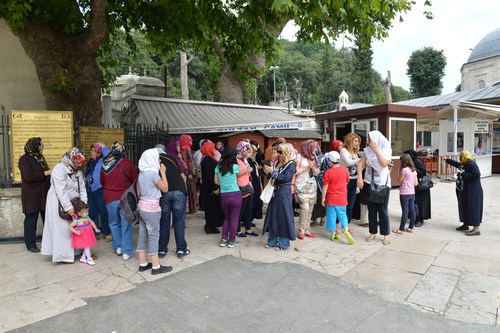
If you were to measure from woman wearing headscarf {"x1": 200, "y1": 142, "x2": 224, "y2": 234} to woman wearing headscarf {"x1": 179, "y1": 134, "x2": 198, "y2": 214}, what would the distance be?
1087 millimetres

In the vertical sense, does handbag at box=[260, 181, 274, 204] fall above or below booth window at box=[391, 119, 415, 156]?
below

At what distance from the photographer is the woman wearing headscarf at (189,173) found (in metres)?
7.21

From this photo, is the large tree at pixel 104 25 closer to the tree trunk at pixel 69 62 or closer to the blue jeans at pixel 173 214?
the tree trunk at pixel 69 62

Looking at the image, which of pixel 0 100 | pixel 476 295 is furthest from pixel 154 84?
pixel 476 295

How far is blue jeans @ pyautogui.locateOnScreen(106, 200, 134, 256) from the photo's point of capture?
500 cm

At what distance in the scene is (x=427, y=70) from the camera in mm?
44750

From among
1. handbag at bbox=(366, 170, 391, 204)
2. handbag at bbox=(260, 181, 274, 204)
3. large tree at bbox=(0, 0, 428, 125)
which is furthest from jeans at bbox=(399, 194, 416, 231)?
large tree at bbox=(0, 0, 428, 125)

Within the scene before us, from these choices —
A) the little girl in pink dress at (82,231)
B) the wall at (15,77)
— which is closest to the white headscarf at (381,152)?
the little girl in pink dress at (82,231)

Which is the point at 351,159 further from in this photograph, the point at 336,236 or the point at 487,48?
the point at 487,48

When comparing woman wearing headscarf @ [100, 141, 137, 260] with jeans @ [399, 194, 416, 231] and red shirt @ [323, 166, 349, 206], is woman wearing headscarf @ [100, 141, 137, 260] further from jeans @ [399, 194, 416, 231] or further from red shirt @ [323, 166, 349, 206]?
jeans @ [399, 194, 416, 231]

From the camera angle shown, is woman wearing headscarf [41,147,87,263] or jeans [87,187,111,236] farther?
jeans [87,187,111,236]

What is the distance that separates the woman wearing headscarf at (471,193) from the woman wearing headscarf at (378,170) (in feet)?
5.27

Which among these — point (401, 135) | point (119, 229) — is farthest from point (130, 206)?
point (401, 135)

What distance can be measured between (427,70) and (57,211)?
49.2 m
